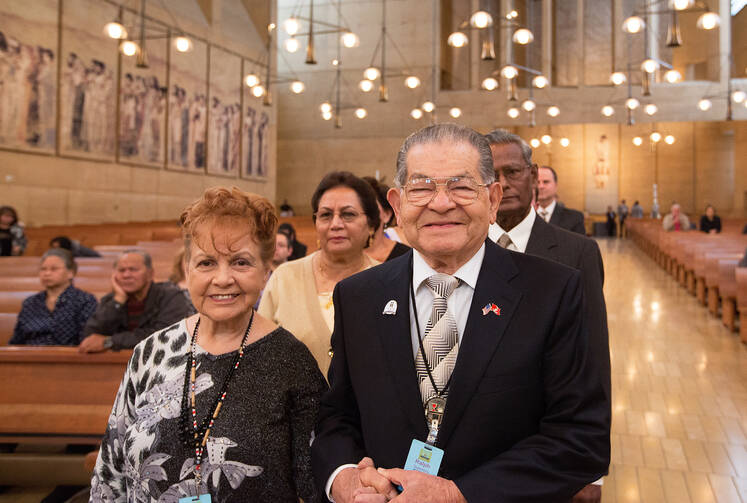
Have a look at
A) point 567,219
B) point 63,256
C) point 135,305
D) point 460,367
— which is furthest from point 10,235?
point 460,367

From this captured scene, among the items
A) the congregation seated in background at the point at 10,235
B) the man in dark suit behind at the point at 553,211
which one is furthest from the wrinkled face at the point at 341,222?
the congregation seated in background at the point at 10,235

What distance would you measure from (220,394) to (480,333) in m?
0.77

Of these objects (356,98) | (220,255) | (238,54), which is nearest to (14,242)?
(220,255)

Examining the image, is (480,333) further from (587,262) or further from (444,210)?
(587,262)

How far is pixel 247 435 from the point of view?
180 centimetres

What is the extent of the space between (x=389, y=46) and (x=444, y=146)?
989 inches

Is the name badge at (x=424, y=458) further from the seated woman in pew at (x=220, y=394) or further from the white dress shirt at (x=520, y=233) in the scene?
the white dress shirt at (x=520, y=233)

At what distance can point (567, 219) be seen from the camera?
515cm

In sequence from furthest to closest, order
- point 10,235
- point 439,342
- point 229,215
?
point 10,235, point 229,215, point 439,342

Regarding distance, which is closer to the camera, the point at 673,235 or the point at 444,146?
the point at 444,146

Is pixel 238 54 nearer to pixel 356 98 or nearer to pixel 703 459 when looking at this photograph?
pixel 356 98

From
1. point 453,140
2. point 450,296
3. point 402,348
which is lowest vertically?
point 402,348

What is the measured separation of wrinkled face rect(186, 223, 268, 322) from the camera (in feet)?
6.14

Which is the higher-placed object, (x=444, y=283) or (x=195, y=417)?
(x=444, y=283)
